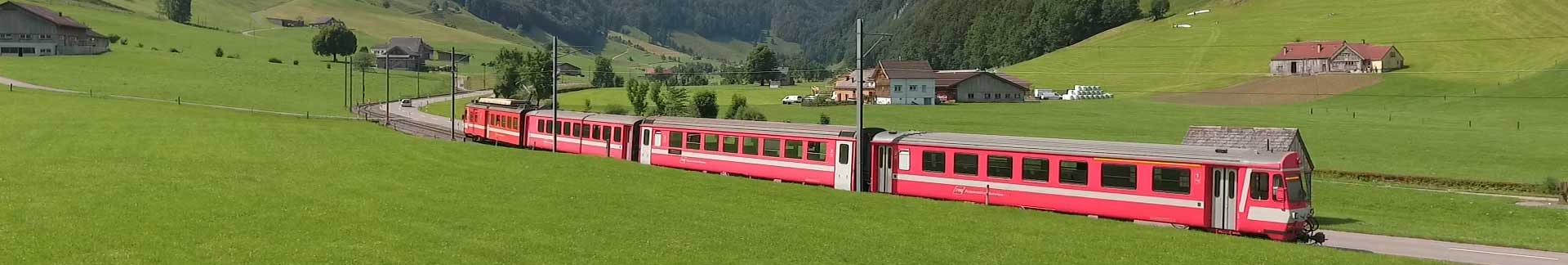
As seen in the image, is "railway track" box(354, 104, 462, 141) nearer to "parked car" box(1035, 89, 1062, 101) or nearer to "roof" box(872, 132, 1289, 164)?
"roof" box(872, 132, 1289, 164)

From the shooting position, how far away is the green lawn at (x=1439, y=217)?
102 feet

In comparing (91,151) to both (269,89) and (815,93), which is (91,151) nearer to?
(269,89)

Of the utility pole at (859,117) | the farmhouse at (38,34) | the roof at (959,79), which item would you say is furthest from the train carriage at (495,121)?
the farmhouse at (38,34)

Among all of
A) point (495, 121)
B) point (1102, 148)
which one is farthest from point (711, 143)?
point (495, 121)

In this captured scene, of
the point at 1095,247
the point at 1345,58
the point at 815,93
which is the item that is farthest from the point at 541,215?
the point at 1345,58

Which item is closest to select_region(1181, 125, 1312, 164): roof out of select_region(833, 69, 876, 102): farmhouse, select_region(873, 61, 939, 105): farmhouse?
select_region(873, 61, 939, 105): farmhouse

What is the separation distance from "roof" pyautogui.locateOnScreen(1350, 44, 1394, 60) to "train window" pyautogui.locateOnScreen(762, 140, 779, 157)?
382 feet

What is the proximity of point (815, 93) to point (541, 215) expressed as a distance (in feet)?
400

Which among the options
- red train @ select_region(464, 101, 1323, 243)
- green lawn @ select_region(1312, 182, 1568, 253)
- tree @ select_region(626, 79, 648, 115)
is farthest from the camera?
tree @ select_region(626, 79, 648, 115)

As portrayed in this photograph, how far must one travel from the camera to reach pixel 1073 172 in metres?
30.8

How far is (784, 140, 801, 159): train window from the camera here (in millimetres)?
38844

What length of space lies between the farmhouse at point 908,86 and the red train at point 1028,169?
8763 centimetres

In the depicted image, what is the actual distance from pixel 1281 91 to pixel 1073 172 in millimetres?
101648

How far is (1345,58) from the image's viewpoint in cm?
13788
